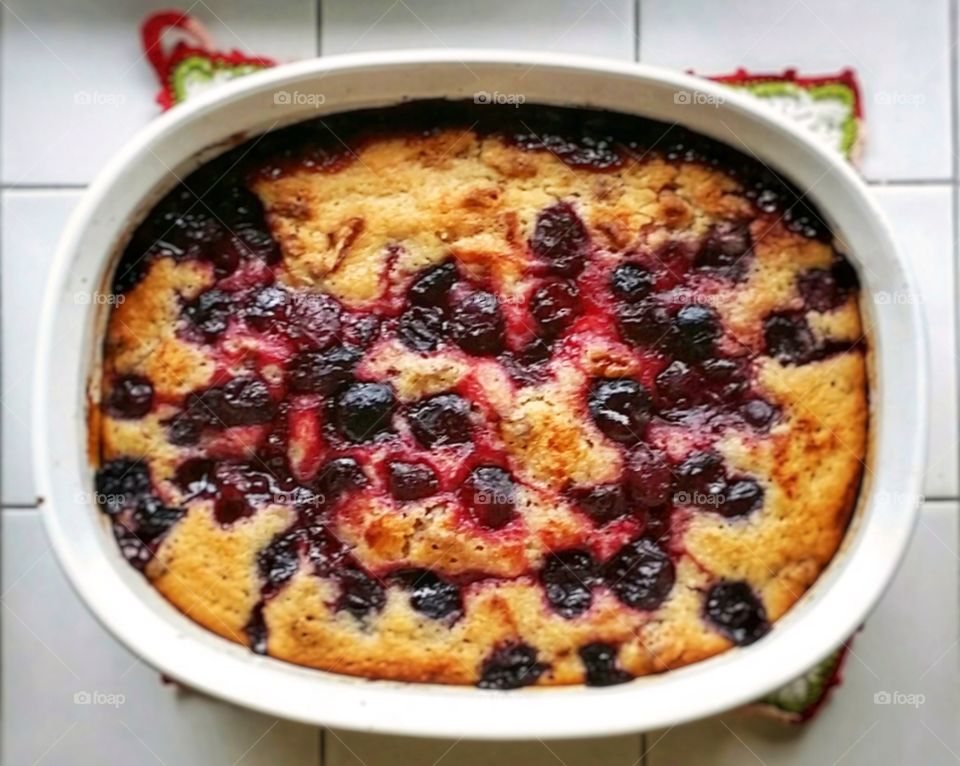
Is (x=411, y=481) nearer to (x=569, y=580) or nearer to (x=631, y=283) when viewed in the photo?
(x=569, y=580)

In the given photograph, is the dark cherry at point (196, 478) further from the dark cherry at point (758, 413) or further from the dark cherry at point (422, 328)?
the dark cherry at point (758, 413)


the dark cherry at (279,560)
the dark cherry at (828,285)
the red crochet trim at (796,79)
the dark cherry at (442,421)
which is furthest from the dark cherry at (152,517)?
the red crochet trim at (796,79)

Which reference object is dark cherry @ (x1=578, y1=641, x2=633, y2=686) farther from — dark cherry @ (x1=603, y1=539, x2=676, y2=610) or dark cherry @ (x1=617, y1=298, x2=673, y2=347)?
dark cherry @ (x1=617, y1=298, x2=673, y2=347)

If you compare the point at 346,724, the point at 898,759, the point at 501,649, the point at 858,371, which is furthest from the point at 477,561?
the point at 898,759

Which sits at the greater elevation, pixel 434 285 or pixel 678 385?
pixel 434 285

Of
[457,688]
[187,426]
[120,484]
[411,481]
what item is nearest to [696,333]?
[411,481]

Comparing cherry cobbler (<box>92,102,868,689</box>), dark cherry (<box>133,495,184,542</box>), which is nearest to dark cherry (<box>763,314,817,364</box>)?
cherry cobbler (<box>92,102,868,689</box>)
